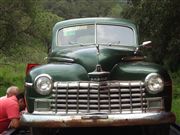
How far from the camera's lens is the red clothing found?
7.74 metres

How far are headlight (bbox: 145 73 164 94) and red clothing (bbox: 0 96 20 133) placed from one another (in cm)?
223

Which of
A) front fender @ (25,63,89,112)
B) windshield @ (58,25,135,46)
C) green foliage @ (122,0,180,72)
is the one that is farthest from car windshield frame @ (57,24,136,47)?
green foliage @ (122,0,180,72)

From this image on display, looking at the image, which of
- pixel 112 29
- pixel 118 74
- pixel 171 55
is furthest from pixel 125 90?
pixel 171 55

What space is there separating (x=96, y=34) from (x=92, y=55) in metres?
1.16

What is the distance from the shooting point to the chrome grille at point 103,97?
6.45 meters

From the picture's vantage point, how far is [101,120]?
20.8ft

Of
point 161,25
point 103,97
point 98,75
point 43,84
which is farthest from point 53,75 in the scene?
point 161,25

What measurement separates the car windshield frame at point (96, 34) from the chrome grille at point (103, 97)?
152cm

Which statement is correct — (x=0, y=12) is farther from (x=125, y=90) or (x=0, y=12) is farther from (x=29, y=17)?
(x=125, y=90)

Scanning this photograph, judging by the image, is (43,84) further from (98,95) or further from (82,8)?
(82,8)

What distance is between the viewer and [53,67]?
6.73 metres

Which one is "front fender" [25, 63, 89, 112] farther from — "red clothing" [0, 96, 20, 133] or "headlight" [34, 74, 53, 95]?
"red clothing" [0, 96, 20, 133]

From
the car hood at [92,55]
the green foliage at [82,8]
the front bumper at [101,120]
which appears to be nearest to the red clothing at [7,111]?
the car hood at [92,55]

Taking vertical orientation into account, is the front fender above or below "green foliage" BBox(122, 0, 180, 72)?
below
